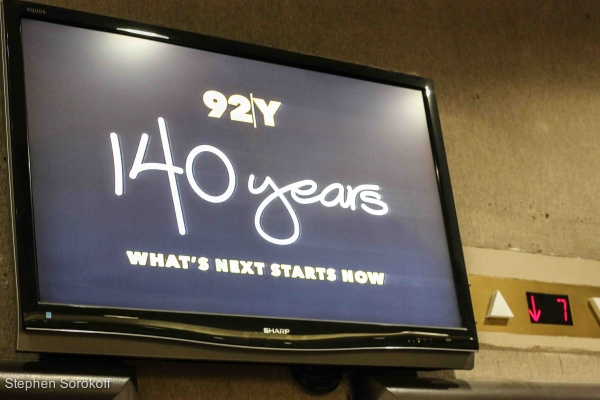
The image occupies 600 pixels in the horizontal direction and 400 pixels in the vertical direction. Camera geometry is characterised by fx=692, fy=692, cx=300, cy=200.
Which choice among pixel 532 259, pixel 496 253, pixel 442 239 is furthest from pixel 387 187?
pixel 532 259

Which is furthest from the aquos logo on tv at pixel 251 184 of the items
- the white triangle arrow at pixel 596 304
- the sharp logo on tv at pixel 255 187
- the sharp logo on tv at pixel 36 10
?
the white triangle arrow at pixel 596 304

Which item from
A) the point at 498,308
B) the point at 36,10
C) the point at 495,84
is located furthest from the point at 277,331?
the point at 495,84

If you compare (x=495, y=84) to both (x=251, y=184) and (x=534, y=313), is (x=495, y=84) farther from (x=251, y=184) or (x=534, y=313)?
(x=251, y=184)

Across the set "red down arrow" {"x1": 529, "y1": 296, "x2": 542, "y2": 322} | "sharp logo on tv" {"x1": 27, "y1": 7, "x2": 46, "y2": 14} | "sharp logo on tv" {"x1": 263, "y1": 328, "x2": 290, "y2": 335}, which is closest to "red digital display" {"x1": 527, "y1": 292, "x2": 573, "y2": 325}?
"red down arrow" {"x1": 529, "y1": 296, "x2": 542, "y2": 322}

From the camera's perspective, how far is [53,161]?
1210 millimetres

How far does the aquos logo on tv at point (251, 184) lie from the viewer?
1291 mm

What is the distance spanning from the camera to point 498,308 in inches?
64.4

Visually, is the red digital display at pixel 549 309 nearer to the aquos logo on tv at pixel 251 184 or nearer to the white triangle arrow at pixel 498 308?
the white triangle arrow at pixel 498 308

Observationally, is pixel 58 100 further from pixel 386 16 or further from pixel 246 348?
pixel 386 16

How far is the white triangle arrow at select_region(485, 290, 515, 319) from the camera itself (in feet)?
5.36

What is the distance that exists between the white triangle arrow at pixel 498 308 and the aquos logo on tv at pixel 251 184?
1.24 ft

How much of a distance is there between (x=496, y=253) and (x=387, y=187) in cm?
40

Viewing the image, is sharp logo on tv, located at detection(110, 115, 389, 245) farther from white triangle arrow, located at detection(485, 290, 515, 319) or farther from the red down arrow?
the red down arrow

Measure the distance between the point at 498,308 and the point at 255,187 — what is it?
2.21ft
